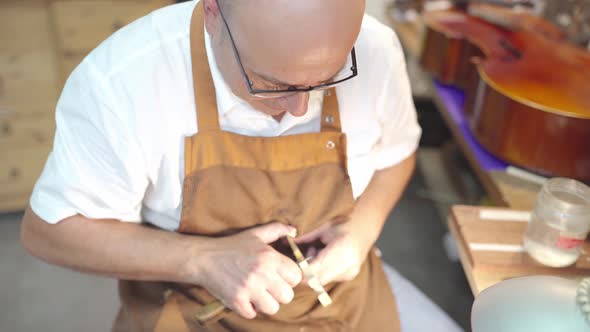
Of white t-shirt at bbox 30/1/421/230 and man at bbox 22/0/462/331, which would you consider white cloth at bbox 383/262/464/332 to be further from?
white t-shirt at bbox 30/1/421/230

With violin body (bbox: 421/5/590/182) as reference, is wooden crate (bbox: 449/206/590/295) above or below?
below

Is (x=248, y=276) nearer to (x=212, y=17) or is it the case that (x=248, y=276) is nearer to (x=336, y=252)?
(x=336, y=252)

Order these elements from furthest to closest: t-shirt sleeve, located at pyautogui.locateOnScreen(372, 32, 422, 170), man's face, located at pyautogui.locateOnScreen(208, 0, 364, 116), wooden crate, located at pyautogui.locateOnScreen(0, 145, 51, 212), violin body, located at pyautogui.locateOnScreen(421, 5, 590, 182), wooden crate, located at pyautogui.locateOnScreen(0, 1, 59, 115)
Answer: wooden crate, located at pyautogui.locateOnScreen(0, 145, 51, 212), wooden crate, located at pyautogui.locateOnScreen(0, 1, 59, 115), violin body, located at pyautogui.locateOnScreen(421, 5, 590, 182), t-shirt sleeve, located at pyautogui.locateOnScreen(372, 32, 422, 170), man's face, located at pyautogui.locateOnScreen(208, 0, 364, 116)

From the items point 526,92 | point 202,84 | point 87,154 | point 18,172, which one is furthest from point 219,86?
point 18,172

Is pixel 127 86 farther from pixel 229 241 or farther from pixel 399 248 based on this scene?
pixel 399 248

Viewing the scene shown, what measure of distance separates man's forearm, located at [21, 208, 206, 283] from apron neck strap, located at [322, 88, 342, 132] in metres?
0.33

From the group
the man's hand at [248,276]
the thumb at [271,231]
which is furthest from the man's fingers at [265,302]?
the thumb at [271,231]

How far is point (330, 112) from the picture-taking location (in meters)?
1.01

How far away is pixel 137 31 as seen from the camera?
0.91 metres

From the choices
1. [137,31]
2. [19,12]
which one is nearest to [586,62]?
[137,31]

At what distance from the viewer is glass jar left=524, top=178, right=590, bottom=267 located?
86cm

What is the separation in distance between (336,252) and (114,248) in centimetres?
41

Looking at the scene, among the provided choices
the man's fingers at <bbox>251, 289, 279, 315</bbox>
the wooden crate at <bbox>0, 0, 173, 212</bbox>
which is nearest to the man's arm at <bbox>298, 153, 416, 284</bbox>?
the man's fingers at <bbox>251, 289, 279, 315</bbox>

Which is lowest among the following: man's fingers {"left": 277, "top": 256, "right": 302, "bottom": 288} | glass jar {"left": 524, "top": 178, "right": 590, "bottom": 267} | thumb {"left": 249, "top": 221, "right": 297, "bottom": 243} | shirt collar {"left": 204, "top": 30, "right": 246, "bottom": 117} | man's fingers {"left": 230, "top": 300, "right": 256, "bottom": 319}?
man's fingers {"left": 230, "top": 300, "right": 256, "bottom": 319}
